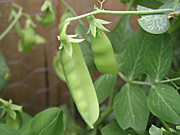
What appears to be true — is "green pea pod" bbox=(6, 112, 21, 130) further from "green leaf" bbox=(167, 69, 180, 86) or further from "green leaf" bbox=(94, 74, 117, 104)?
"green leaf" bbox=(167, 69, 180, 86)

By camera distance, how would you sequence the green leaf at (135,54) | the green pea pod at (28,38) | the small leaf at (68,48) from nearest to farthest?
the small leaf at (68,48) < the green leaf at (135,54) < the green pea pod at (28,38)

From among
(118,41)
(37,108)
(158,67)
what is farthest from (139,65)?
(37,108)

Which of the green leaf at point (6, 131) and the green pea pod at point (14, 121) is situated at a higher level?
the green leaf at point (6, 131)

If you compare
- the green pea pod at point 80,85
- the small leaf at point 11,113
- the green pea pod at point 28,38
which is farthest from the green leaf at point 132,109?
the green pea pod at point 28,38

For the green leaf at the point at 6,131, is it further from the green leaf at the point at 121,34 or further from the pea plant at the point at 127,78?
the green leaf at the point at 121,34

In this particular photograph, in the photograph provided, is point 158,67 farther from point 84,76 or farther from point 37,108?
point 37,108

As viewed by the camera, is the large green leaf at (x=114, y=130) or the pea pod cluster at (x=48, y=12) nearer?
the large green leaf at (x=114, y=130)
